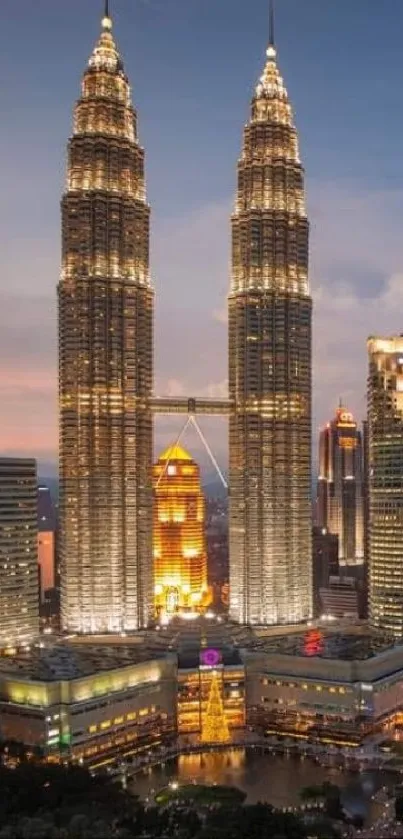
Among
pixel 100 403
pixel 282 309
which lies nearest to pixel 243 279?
pixel 282 309

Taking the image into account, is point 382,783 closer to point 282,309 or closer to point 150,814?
point 150,814

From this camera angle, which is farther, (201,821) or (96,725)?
(96,725)

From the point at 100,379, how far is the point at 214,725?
89.1 feet

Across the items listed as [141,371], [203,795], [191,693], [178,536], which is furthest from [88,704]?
[178,536]

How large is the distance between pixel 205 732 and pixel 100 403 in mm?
26107

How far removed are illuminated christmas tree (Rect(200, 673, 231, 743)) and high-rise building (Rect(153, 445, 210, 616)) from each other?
23.4 m

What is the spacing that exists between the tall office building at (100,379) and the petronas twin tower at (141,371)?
0.33ft

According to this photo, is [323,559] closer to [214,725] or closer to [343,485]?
[343,485]

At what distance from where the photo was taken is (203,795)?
157 ft

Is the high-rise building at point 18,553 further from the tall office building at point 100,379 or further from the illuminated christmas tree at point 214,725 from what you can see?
the illuminated christmas tree at point 214,725

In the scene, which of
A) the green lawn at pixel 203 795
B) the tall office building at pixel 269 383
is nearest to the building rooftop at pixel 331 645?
the tall office building at pixel 269 383

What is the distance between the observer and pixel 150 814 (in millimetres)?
42594

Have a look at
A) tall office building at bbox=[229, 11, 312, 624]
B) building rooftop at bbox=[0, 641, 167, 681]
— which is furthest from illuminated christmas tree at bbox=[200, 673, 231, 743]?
tall office building at bbox=[229, 11, 312, 624]

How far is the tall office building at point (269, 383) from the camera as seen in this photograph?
261 ft
